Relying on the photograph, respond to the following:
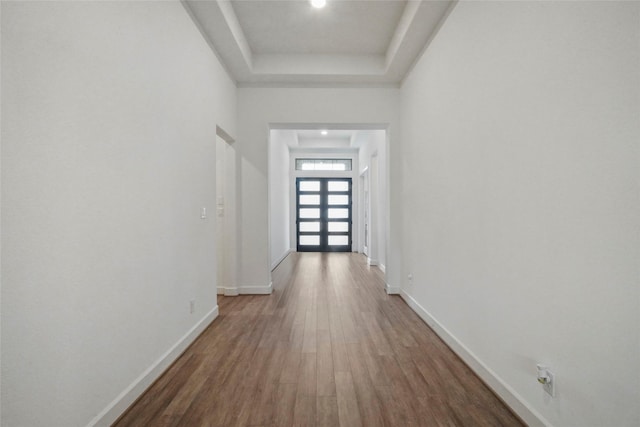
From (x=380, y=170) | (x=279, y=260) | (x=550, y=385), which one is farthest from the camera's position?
(x=279, y=260)

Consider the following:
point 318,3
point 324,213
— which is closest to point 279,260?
point 324,213

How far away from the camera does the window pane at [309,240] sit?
Result: 8.20 meters

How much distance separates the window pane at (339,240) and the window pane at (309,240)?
0.38m

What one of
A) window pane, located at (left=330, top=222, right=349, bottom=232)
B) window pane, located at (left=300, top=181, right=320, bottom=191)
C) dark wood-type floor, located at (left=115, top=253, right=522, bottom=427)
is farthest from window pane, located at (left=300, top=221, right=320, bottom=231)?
dark wood-type floor, located at (left=115, top=253, right=522, bottom=427)

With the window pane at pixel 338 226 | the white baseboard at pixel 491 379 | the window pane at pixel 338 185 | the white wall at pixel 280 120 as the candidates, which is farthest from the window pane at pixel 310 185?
the white baseboard at pixel 491 379

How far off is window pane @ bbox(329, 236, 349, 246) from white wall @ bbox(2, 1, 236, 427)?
5.97 m

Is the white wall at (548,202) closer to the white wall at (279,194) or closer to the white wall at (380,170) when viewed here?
the white wall at (380,170)

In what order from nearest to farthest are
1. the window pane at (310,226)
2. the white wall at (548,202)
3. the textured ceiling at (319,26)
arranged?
the white wall at (548,202) → the textured ceiling at (319,26) → the window pane at (310,226)

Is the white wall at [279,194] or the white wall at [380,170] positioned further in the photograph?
the white wall at [279,194]

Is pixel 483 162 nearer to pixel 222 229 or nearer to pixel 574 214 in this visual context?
pixel 574 214

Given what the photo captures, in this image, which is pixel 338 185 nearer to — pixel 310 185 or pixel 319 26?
pixel 310 185

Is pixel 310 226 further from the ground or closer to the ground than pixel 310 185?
closer to the ground

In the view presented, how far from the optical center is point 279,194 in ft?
21.3

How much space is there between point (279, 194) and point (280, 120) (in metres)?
2.73
